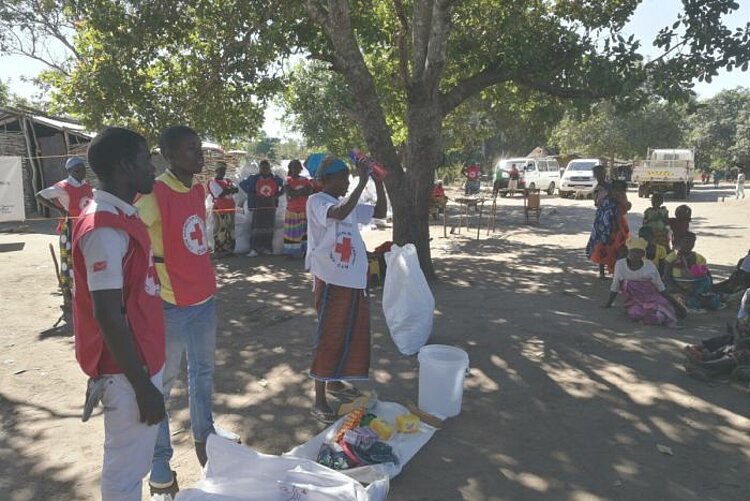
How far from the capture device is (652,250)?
638 centimetres

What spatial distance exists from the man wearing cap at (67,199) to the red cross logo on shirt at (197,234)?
13.1 ft

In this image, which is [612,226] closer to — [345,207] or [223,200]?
[345,207]

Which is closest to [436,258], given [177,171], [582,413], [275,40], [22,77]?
[275,40]

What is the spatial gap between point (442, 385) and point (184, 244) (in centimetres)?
196

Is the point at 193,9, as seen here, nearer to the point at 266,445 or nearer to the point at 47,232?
the point at 266,445

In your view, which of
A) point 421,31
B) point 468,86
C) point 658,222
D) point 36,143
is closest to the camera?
point 421,31

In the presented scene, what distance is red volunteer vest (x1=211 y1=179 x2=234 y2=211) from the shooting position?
9594mm

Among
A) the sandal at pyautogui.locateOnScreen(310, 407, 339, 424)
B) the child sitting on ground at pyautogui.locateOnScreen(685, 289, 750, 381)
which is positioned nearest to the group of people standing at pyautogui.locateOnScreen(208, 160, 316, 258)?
the sandal at pyautogui.locateOnScreen(310, 407, 339, 424)

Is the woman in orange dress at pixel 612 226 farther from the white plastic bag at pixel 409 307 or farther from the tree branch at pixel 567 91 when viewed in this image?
the white plastic bag at pixel 409 307

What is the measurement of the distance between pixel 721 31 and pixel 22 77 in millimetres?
31038

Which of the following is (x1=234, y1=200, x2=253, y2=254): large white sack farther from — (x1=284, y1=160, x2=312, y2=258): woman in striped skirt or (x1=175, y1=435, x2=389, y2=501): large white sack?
(x1=175, y1=435, x2=389, y2=501): large white sack

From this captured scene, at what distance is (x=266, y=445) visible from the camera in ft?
10.7

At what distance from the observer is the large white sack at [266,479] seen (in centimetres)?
220

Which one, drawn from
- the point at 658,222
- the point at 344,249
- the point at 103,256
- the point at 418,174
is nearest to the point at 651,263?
the point at 658,222
